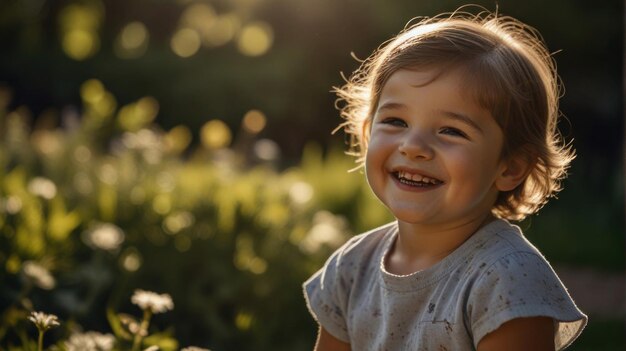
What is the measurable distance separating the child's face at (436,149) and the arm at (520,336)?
33cm

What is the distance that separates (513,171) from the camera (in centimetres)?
258

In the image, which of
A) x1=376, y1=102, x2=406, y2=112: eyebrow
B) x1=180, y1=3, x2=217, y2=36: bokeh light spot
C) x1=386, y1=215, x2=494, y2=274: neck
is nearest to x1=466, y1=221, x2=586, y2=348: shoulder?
x1=386, y1=215, x2=494, y2=274: neck

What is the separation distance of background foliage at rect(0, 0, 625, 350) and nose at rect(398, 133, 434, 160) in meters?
1.41

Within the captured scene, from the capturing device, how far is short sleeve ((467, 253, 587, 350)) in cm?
225

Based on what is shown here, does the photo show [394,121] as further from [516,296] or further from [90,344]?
[90,344]

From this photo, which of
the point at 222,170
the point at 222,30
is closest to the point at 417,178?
the point at 222,170

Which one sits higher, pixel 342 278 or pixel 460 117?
pixel 460 117

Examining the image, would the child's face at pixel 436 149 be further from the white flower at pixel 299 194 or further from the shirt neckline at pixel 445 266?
the white flower at pixel 299 194

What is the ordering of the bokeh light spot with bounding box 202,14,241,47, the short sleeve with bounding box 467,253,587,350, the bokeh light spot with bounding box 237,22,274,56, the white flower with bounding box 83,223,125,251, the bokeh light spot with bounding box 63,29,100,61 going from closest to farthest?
1. the short sleeve with bounding box 467,253,587,350
2. the white flower with bounding box 83,223,125,251
3. the bokeh light spot with bounding box 237,22,274,56
4. the bokeh light spot with bounding box 202,14,241,47
5. the bokeh light spot with bounding box 63,29,100,61

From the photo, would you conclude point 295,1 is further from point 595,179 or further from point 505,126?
point 505,126

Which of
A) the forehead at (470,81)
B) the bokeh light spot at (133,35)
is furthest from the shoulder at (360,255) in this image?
the bokeh light spot at (133,35)

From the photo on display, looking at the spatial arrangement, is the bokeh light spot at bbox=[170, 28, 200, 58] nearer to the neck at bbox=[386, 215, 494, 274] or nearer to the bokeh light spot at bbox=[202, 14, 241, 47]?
the bokeh light spot at bbox=[202, 14, 241, 47]

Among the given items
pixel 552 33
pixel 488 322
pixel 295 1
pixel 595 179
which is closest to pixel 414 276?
pixel 488 322

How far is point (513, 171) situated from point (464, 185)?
0.70ft
